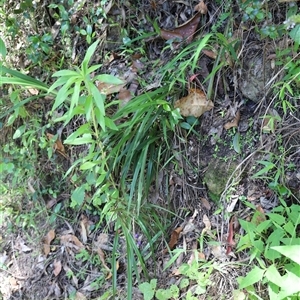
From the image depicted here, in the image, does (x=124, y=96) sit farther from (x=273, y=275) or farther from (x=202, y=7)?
(x=273, y=275)

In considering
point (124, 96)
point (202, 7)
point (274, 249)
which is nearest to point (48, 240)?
point (124, 96)

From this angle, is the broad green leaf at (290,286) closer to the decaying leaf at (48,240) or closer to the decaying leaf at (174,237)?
the decaying leaf at (174,237)

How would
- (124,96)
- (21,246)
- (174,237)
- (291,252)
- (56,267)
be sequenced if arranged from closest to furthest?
(291,252)
(174,237)
(124,96)
(56,267)
(21,246)

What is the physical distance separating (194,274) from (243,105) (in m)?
0.71

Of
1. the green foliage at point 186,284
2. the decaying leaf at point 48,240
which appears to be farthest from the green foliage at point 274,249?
the decaying leaf at point 48,240

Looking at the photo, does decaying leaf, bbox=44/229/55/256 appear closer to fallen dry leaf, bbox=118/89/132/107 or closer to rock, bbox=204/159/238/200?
fallen dry leaf, bbox=118/89/132/107

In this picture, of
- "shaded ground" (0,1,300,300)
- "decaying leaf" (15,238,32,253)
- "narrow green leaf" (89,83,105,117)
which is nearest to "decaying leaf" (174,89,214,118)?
"shaded ground" (0,1,300,300)

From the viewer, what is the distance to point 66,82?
130 cm

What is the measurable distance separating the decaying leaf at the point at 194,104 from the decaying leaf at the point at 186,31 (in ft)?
0.88

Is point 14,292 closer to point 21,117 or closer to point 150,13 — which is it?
point 21,117

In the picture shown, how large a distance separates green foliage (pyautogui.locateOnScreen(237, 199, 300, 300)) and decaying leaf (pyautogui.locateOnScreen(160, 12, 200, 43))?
842mm

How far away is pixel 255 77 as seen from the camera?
1553 mm

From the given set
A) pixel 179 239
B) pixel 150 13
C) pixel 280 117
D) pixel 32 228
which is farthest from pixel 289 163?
pixel 32 228

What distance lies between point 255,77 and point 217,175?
1.39 ft
